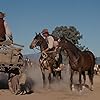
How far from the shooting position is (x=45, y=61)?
15625 mm

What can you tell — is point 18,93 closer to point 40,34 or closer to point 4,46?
point 4,46

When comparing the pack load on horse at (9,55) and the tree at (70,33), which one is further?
the tree at (70,33)

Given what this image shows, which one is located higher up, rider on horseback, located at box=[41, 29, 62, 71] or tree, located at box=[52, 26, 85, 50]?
tree, located at box=[52, 26, 85, 50]

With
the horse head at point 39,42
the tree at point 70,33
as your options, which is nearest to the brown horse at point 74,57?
the horse head at point 39,42

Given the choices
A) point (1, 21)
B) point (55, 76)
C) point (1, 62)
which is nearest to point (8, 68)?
point (1, 62)

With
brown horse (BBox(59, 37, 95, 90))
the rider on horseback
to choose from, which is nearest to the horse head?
the rider on horseback

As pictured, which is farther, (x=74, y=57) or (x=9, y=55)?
(x=74, y=57)

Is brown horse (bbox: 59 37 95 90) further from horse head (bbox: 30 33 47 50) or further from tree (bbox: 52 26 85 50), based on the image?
tree (bbox: 52 26 85 50)

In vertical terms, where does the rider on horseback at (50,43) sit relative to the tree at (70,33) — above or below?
below

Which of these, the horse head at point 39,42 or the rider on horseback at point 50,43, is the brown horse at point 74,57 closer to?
the rider on horseback at point 50,43

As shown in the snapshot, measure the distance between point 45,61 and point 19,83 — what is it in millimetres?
2803

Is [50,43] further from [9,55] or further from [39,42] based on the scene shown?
[9,55]

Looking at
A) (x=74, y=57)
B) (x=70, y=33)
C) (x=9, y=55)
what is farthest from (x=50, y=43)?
(x=70, y=33)

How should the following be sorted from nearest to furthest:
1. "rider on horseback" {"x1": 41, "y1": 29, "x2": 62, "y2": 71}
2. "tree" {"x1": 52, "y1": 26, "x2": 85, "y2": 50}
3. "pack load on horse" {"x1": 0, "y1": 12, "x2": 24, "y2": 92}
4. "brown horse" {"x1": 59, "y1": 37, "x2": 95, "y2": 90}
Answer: "pack load on horse" {"x1": 0, "y1": 12, "x2": 24, "y2": 92} → "brown horse" {"x1": 59, "y1": 37, "x2": 95, "y2": 90} → "rider on horseback" {"x1": 41, "y1": 29, "x2": 62, "y2": 71} → "tree" {"x1": 52, "y1": 26, "x2": 85, "y2": 50}
